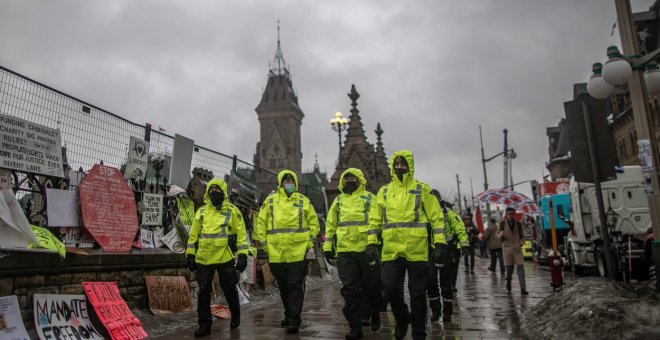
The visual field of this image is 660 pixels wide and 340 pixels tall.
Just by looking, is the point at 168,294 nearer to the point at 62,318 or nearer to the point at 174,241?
the point at 174,241

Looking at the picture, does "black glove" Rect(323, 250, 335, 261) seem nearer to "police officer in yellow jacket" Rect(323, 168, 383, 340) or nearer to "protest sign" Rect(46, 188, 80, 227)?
"police officer in yellow jacket" Rect(323, 168, 383, 340)

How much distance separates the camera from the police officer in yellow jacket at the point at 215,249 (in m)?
6.70

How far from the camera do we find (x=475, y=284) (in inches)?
543

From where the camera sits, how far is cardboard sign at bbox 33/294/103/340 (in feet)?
18.3

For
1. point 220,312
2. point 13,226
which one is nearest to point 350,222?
point 220,312

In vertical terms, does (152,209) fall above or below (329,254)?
above

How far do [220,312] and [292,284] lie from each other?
7.15 feet

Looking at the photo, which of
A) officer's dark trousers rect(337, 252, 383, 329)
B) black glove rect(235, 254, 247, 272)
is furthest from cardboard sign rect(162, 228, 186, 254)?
officer's dark trousers rect(337, 252, 383, 329)

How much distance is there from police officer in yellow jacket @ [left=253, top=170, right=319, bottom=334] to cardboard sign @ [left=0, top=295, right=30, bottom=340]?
2.89 meters

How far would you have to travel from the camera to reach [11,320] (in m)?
5.23

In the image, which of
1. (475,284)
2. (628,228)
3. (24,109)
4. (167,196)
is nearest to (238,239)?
(167,196)

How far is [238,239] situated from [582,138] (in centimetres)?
510

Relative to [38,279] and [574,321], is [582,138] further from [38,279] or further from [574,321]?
[38,279]

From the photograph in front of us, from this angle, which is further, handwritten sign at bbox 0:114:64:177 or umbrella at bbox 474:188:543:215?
umbrella at bbox 474:188:543:215
